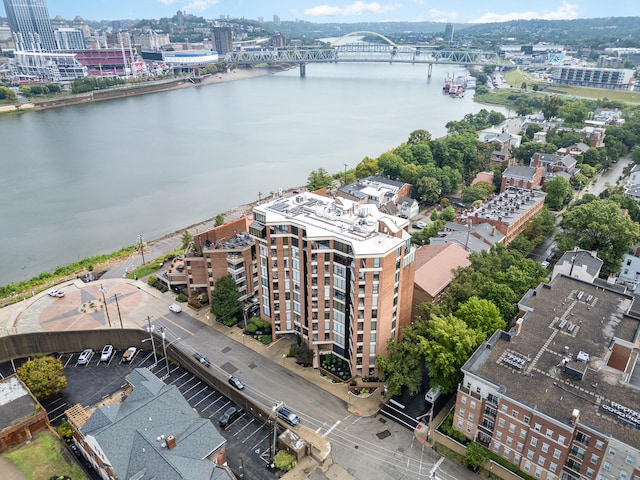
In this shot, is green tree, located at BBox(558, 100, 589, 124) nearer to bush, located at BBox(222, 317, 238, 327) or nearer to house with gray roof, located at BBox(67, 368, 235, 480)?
bush, located at BBox(222, 317, 238, 327)

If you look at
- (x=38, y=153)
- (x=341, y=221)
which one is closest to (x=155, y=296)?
(x=341, y=221)

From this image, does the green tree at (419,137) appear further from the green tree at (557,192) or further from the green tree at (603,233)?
the green tree at (603,233)

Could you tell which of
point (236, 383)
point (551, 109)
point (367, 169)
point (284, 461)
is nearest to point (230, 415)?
point (236, 383)

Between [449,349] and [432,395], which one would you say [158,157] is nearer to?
[432,395]

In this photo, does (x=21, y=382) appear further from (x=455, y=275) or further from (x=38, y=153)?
(x=38, y=153)

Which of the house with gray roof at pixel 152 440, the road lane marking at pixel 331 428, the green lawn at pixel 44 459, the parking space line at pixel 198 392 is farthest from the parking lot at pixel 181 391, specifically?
the road lane marking at pixel 331 428
